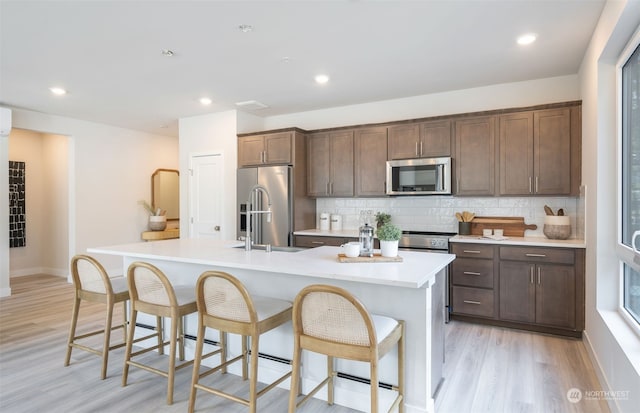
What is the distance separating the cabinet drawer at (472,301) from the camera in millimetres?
3809

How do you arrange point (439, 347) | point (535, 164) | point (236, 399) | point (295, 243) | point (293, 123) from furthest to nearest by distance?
1. point (293, 123)
2. point (295, 243)
3. point (535, 164)
4. point (439, 347)
5. point (236, 399)

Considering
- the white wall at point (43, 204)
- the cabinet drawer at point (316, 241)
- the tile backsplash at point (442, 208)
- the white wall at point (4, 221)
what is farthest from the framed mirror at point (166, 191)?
the cabinet drawer at point (316, 241)

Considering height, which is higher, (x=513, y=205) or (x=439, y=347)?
(x=513, y=205)

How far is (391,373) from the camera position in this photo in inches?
88.4

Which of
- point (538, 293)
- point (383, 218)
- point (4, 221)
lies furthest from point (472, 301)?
point (4, 221)

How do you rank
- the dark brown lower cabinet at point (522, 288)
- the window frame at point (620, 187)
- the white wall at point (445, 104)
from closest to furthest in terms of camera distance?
the window frame at point (620, 187) < the dark brown lower cabinet at point (522, 288) < the white wall at point (445, 104)

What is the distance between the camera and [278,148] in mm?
5137

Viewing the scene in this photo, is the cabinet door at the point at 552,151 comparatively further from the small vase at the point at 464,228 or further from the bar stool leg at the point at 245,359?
the bar stool leg at the point at 245,359

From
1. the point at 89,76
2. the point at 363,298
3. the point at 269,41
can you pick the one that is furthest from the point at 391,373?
the point at 89,76

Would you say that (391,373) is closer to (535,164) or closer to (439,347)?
(439,347)

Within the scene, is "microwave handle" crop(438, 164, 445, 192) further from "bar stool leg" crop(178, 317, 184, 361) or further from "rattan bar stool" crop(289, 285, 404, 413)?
"bar stool leg" crop(178, 317, 184, 361)

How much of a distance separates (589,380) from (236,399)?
8.01 feet

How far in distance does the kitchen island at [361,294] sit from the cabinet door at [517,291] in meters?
1.51

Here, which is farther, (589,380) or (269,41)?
(269,41)
